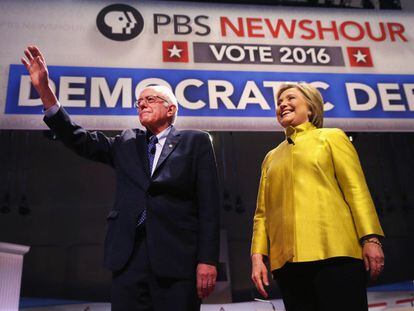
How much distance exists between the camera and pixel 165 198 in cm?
148

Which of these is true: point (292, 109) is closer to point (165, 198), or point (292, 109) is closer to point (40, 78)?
point (165, 198)

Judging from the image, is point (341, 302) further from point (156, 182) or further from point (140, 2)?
point (140, 2)

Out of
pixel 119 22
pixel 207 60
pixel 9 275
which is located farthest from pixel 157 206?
pixel 9 275

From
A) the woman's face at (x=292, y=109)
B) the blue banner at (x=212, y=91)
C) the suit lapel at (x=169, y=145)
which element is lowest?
the suit lapel at (x=169, y=145)

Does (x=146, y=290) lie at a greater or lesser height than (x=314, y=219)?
lesser

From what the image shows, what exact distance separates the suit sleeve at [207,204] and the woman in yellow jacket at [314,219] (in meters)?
0.17

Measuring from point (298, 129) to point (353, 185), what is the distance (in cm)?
28

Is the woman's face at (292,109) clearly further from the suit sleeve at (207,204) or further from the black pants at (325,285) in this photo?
the black pants at (325,285)

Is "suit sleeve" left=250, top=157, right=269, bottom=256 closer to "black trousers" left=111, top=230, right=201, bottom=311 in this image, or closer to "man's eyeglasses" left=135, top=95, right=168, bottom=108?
"black trousers" left=111, top=230, right=201, bottom=311

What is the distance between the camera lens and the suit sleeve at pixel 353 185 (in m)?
1.33

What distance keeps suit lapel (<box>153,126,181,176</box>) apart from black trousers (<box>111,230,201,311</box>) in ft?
1.08

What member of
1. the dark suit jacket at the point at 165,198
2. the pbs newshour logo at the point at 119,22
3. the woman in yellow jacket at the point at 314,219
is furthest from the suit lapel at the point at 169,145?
the pbs newshour logo at the point at 119,22

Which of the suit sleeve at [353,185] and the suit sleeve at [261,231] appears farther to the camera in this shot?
the suit sleeve at [261,231]

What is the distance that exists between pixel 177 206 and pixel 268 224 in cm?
33
